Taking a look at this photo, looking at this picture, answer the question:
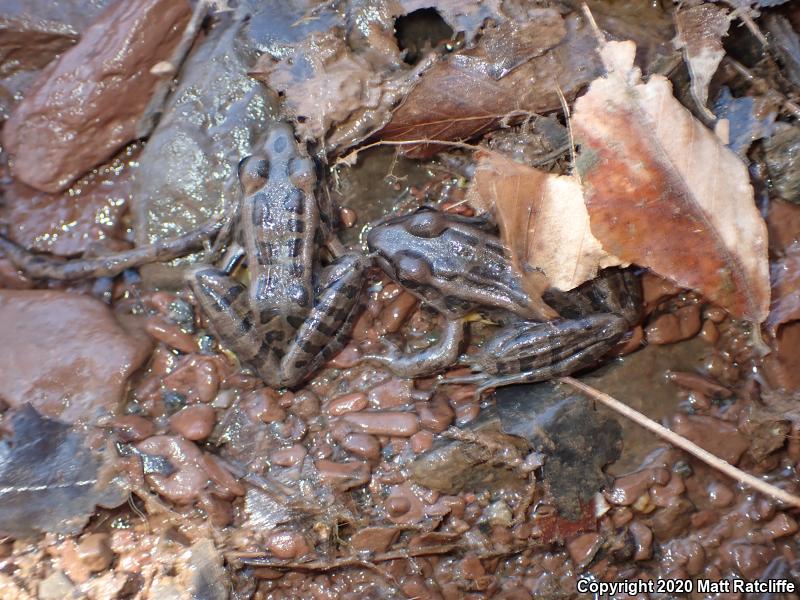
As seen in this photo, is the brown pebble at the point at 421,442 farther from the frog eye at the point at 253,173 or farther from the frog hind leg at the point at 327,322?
the frog eye at the point at 253,173

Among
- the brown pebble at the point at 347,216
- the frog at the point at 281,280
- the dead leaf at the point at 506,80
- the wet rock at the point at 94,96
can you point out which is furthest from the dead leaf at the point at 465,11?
the wet rock at the point at 94,96

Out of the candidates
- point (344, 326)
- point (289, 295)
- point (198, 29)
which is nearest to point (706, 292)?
A: point (344, 326)

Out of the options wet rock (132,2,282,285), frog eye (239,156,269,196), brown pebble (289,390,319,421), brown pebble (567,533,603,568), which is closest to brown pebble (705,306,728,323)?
brown pebble (567,533,603,568)

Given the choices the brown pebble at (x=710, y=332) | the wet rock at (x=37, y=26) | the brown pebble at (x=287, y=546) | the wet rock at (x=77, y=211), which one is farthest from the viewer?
the wet rock at (x=37, y=26)

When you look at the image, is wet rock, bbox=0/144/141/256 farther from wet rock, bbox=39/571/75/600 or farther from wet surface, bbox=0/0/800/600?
wet rock, bbox=39/571/75/600

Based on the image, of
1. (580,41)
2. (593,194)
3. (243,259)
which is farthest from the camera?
(243,259)

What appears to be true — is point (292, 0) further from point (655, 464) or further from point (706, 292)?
point (655, 464)
